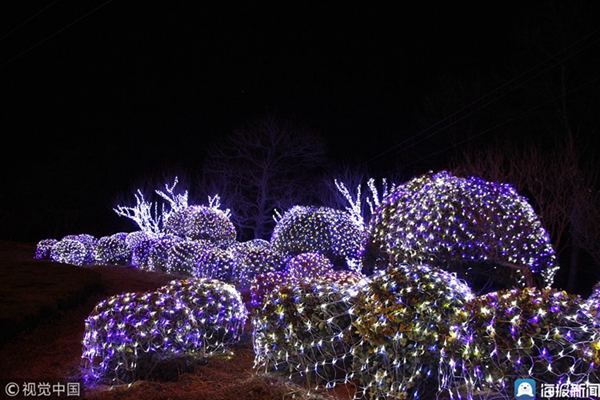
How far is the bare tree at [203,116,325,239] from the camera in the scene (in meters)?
20.9

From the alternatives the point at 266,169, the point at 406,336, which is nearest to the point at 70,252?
the point at 266,169

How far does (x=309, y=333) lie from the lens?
14.3 ft

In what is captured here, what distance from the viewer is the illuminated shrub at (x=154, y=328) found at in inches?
187

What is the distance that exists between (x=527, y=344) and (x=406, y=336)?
0.93 metres

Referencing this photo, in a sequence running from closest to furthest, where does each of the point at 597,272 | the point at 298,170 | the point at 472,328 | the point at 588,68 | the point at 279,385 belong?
the point at 472,328 < the point at 279,385 < the point at 597,272 < the point at 588,68 < the point at 298,170

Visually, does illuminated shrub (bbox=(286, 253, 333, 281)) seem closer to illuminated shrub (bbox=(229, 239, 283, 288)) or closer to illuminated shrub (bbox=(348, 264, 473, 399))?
illuminated shrub (bbox=(229, 239, 283, 288))

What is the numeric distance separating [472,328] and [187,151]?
2386 centimetres

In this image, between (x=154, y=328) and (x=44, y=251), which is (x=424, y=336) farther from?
(x=44, y=251)

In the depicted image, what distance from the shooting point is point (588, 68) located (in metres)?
15.2

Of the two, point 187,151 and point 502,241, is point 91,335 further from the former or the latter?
point 187,151

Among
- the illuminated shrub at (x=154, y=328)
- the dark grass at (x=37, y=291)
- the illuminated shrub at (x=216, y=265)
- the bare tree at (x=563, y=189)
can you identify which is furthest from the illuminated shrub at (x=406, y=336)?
the illuminated shrub at (x=216, y=265)

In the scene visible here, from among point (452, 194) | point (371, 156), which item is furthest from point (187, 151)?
point (452, 194)

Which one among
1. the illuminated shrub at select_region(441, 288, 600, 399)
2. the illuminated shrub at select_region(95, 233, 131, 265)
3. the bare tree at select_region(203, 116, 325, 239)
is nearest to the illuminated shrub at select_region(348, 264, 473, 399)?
the illuminated shrub at select_region(441, 288, 600, 399)

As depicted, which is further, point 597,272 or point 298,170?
point 298,170
